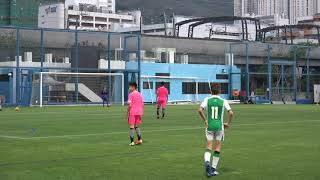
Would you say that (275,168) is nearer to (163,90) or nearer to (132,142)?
(132,142)

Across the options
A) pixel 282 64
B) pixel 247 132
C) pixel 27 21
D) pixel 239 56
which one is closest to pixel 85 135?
pixel 247 132

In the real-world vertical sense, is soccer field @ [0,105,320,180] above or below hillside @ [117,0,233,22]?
below

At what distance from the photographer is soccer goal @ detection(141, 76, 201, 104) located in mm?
71312

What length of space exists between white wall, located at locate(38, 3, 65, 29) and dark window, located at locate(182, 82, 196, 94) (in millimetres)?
98853

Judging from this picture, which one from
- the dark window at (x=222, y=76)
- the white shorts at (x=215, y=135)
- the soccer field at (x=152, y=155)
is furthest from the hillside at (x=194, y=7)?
the white shorts at (x=215, y=135)

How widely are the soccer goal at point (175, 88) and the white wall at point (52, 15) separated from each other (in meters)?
99.1

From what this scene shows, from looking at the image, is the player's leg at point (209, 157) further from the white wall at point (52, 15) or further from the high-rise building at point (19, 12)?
the white wall at point (52, 15)

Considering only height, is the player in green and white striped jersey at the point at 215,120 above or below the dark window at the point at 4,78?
below

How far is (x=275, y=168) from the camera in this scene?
1299cm

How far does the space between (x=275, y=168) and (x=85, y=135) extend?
10141 millimetres

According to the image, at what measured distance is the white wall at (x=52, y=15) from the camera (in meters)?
170

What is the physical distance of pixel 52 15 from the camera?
169750 mm

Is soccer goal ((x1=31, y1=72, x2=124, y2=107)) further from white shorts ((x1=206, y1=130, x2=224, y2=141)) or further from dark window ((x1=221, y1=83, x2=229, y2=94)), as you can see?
white shorts ((x1=206, y1=130, x2=224, y2=141))

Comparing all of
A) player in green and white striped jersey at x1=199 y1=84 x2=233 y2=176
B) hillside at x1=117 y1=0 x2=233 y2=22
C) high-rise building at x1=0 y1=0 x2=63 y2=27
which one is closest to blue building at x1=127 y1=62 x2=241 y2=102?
high-rise building at x1=0 y1=0 x2=63 y2=27
